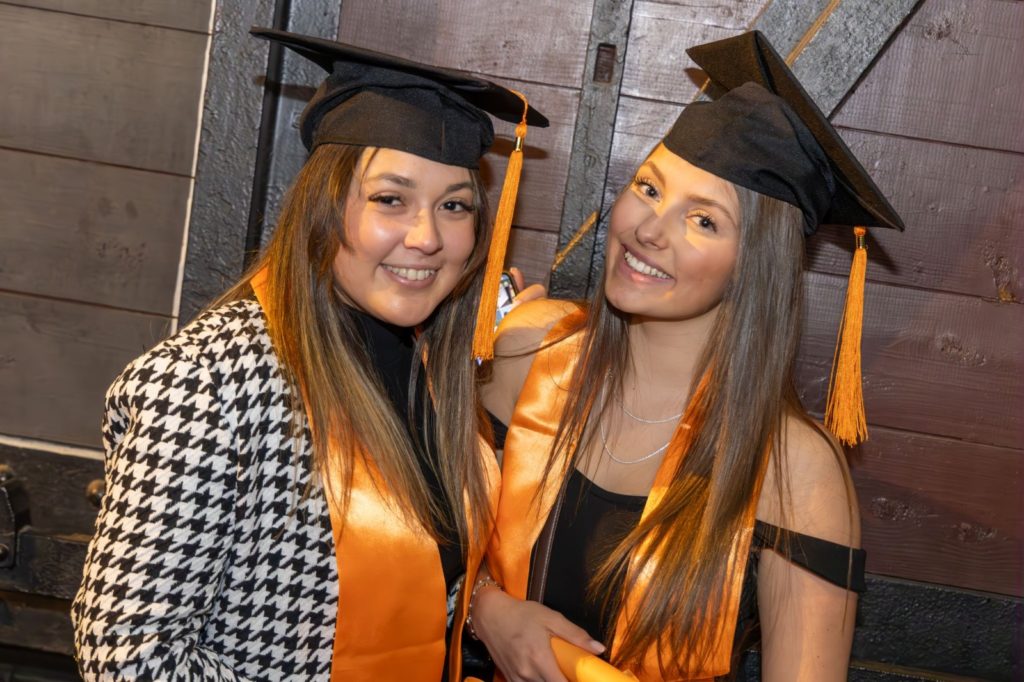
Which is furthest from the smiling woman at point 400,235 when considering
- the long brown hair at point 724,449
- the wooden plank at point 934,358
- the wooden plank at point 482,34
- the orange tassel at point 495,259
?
the wooden plank at point 934,358

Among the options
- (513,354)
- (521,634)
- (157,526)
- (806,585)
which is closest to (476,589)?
(521,634)

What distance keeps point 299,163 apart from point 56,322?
0.73 m

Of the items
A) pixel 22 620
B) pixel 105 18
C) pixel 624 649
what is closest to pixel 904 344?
pixel 624 649

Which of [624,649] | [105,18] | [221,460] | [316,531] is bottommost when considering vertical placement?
[624,649]

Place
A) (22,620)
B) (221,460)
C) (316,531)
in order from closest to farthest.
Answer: (221,460), (316,531), (22,620)

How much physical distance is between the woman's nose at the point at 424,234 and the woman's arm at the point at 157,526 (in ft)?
1.38

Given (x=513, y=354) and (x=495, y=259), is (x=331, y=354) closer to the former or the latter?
(x=495, y=259)

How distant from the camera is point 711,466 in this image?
1.79 m

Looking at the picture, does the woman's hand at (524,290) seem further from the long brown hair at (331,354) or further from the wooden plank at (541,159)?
the long brown hair at (331,354)

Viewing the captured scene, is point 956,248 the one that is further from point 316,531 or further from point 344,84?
point 316,531

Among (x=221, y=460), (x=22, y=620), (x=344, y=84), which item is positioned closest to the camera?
(x=221, y=460)

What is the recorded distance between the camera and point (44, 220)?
2.30 meters

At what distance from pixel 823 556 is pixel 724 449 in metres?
0.26

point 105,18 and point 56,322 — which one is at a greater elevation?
point 105,18
